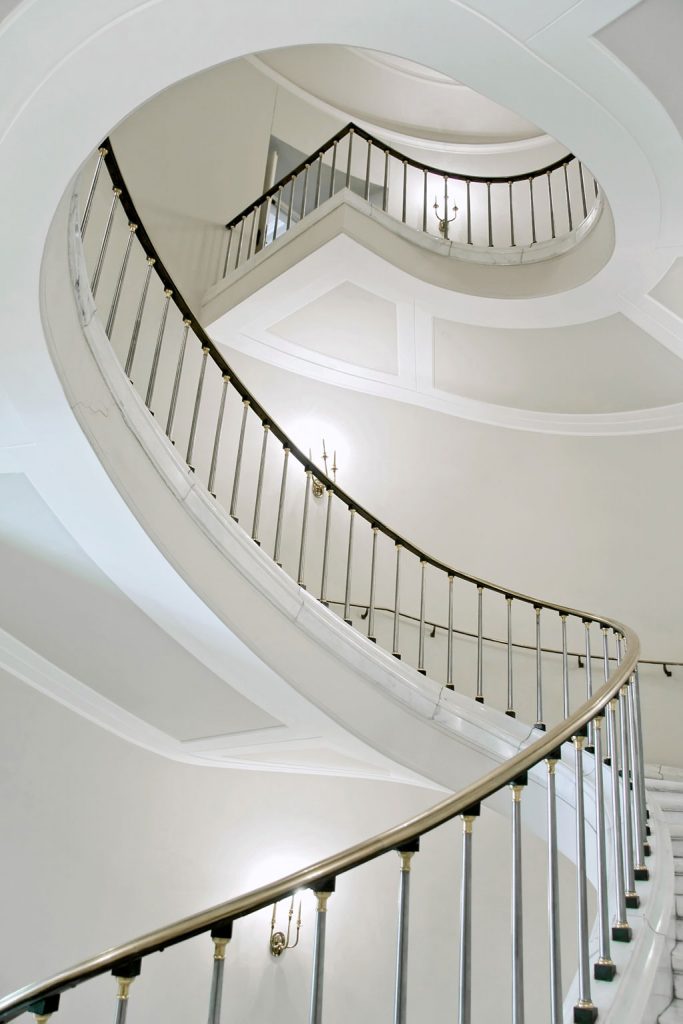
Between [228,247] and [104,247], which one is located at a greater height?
[228,247]

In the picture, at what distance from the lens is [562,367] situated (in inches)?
260

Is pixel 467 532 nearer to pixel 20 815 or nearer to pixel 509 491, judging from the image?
pixel 509 491

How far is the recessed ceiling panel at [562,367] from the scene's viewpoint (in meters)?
6.18

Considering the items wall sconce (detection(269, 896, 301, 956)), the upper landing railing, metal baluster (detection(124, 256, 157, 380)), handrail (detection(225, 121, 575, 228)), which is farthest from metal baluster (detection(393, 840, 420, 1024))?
the upper landing railing

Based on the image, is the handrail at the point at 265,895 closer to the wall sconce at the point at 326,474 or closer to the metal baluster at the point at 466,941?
the metal baluster at the point at 466,941

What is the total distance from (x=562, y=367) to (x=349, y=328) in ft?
6.26

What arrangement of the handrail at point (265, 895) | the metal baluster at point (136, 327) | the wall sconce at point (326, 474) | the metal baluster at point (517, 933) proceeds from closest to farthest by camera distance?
the handrail at point (265, 895)
the metal baluster at point (517, 933)
the metal baluster at point (136, 327)
the wall sconce at point (326, 474)

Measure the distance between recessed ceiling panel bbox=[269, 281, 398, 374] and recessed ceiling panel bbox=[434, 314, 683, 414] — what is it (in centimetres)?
46

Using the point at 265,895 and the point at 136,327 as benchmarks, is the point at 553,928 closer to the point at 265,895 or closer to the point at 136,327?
the point at 265,895

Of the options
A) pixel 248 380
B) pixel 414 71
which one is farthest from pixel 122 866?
pixel 414 71

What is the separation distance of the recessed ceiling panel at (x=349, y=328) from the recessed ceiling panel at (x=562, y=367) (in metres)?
0.46

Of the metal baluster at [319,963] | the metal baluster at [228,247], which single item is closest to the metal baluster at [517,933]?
the metal baluster at [319,963]

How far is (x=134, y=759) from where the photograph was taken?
5391mm

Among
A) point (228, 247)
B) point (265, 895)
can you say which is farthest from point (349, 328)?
point (265, 895)
